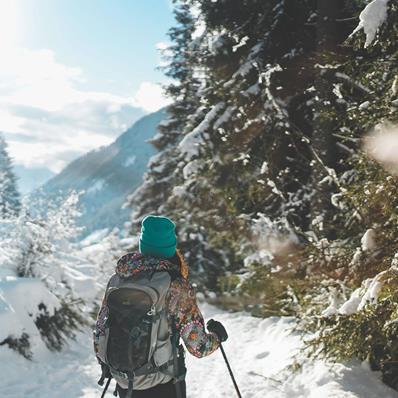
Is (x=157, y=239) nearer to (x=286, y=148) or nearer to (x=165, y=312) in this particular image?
(x=165, y=312)

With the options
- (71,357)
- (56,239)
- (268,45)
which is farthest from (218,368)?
(268,45)

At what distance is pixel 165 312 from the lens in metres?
3.27

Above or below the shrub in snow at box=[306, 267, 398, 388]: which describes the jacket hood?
above

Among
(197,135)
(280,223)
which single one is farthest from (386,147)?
(197,135)

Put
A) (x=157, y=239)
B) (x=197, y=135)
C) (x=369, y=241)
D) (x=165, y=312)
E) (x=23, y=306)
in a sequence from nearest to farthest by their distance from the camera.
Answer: (x=165, y=312), (x=157, y=239), (x=369, y=241), (x=23, y=306), (x=197, y=135)

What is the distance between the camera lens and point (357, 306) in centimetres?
444

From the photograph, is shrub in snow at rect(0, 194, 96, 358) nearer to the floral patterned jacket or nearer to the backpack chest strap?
the backpack chest strap

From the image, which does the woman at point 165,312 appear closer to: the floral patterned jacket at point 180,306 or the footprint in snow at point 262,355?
the floral patterned jacket at point 180,306

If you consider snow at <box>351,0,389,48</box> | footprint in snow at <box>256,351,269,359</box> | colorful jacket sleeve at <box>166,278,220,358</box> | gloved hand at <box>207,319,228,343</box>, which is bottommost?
footprint in snow at <box>256,351,269,359</box>

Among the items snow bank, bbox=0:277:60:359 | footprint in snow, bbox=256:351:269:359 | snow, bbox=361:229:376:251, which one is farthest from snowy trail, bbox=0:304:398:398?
snow, bbox=361:229:376:251

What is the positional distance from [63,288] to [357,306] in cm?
705

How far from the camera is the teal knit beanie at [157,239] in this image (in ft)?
11.4

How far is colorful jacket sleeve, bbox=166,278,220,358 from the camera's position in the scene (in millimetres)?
3318

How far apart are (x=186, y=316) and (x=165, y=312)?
175 mm
